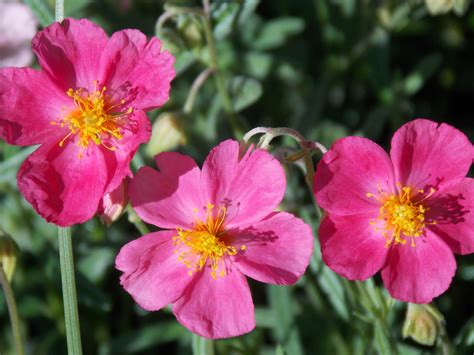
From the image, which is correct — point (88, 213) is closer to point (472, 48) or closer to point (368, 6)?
point (368, 6)

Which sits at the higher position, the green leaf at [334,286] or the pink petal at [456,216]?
the pink petal at [456,216]

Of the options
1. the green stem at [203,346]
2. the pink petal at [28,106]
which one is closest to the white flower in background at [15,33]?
the pink petal at [28,106]

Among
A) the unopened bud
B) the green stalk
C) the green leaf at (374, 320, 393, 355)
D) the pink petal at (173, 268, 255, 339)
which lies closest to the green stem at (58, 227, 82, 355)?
the green stalk

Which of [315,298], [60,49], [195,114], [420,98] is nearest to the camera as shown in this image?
[60,49]

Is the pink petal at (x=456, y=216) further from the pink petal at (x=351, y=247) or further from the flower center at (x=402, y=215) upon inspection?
the pink petal at (x=351, y=247)

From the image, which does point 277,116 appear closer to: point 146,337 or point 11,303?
point 146,337

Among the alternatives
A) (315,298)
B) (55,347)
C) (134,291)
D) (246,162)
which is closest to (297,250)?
(246,162)

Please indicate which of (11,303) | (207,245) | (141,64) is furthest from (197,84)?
(11,303)
